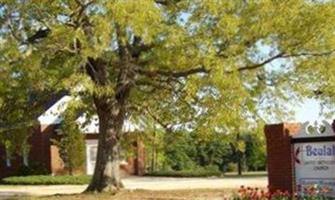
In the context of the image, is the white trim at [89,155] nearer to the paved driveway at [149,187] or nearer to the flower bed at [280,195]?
the paved driveway at [149,187]

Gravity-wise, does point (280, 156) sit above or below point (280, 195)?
above

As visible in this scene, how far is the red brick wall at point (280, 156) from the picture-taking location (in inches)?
825

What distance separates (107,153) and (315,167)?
12.8m

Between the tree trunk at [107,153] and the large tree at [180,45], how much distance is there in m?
3.04

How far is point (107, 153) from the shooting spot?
3105cm

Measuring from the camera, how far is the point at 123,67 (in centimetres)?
2788

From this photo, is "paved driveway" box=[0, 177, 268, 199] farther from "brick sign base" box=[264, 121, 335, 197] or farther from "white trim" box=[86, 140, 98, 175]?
"brick sign base" box=[264, 121, 335, 197]

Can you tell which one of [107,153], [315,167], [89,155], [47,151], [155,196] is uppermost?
[47,151]

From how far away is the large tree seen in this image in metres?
23.8

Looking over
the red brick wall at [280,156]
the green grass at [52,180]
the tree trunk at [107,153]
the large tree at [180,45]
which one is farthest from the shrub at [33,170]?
the red brick wall at [280,156]

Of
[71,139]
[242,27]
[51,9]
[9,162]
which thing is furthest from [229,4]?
[9,162]

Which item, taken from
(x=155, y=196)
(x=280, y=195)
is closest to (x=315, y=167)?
(x=280, y=195)

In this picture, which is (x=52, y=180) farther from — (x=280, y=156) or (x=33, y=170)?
(x=280, y=156)

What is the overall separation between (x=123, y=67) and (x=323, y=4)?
7.26 meters
